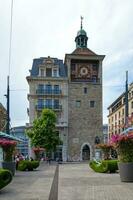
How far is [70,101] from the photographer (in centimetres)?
7969

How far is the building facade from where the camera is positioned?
78.3 metres

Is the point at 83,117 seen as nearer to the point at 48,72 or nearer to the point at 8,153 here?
the point at 48,72

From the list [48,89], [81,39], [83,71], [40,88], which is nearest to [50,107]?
[48,89]

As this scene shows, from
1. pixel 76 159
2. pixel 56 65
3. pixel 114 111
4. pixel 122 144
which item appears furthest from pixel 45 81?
pixel 122 144

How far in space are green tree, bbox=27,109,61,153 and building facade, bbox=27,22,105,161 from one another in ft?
25.5

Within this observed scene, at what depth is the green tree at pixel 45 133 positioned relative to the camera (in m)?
69.7

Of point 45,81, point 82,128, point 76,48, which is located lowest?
point 82,128

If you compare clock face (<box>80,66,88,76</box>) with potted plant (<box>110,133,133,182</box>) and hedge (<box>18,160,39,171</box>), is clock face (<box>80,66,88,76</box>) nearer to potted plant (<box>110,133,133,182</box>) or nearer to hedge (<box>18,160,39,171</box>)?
hedge (<box>18,160,39,171</box>)

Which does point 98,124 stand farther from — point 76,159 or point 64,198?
point 64,198

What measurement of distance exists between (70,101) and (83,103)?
2.57 meters

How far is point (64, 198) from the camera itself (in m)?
13.0

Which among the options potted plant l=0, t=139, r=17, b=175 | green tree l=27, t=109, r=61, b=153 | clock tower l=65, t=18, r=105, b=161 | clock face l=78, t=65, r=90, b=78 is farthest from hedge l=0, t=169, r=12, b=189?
clock face l=78, t=65, r=90, b=78

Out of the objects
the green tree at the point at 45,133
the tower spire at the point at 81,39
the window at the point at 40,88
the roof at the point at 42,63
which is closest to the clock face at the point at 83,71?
the roof at the point at 42,63

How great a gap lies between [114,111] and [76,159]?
4098cm
